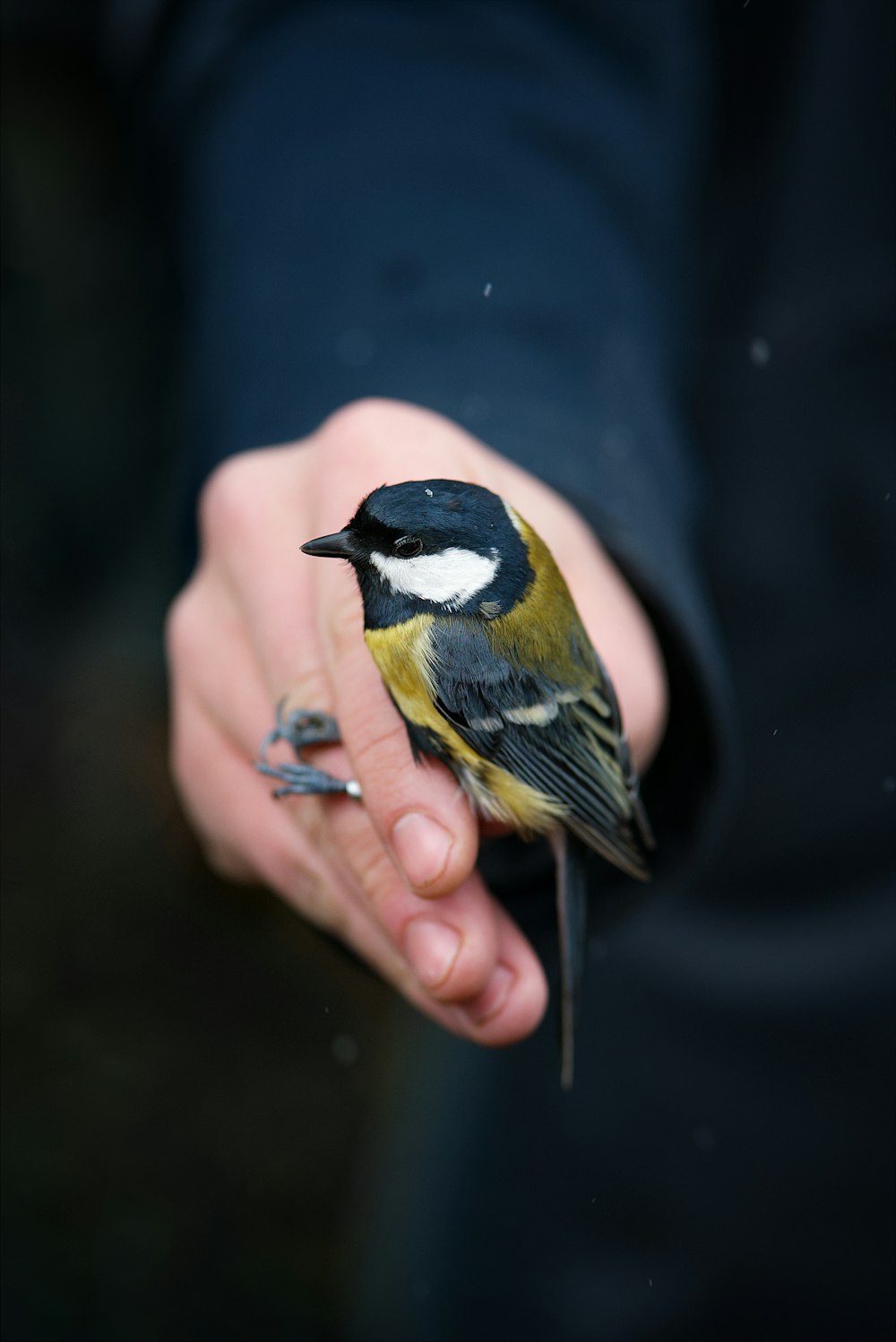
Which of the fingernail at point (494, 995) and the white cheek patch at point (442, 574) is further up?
the white cheek patch at point (442, 574)

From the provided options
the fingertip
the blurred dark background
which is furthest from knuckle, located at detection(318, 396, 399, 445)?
the blurred dark background

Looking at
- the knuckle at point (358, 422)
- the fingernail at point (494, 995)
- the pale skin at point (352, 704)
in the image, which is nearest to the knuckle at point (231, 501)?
the pale skin at point (352, 704)

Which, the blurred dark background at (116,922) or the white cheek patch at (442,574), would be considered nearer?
the white cheek patch at (442,574)

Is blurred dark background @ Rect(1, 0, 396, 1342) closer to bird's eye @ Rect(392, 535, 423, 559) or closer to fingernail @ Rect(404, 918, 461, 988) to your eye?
fingernail @ Rect(404, 918, 461, 988)

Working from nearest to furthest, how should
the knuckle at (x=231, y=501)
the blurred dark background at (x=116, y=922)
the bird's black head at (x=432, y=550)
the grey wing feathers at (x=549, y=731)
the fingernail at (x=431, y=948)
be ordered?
the bird's black head at (x=432, y=550), the grey wing feathers at (x=549, y=731), the fingernail at (x=431, y=948), the knuckle at (x=231, y=501), the blurred dark background at (x=116, y=922)

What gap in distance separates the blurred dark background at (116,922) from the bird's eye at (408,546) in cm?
140

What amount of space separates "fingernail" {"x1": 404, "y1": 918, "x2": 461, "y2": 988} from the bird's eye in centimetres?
35

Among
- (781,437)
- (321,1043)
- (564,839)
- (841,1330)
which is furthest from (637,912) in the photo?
(321,1043)

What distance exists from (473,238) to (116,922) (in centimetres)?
149

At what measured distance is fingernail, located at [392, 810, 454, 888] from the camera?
88 centimetres

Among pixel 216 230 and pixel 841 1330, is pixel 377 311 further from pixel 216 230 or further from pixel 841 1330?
pixel 841 1330

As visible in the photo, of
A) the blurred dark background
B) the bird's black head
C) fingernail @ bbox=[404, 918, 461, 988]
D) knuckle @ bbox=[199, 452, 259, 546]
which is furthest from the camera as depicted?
the blurred dark background

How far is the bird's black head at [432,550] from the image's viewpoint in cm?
74

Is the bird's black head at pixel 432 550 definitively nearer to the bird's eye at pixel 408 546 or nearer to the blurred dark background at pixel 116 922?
the bird's eye at pixel 408 546
